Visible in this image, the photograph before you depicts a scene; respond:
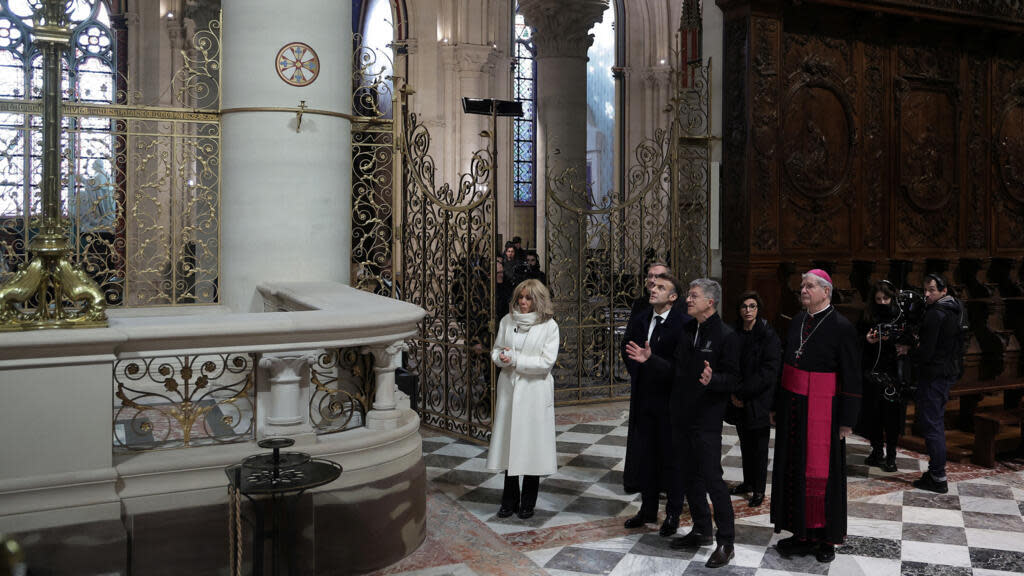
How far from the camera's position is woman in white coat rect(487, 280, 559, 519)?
18.3 ft

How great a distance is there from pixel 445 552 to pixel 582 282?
502 centimetres

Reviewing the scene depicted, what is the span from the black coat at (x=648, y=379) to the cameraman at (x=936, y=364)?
2.37m

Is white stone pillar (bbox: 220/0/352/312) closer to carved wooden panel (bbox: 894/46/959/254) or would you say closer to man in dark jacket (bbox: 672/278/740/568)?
man in dark jacket (bbox: 672/278/740/568)

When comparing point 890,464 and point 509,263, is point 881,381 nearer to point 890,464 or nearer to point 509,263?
point 890,464

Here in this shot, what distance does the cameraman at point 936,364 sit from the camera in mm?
6590

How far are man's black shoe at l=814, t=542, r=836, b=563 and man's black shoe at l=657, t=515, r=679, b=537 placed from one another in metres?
0.82

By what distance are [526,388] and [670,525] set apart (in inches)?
47.8

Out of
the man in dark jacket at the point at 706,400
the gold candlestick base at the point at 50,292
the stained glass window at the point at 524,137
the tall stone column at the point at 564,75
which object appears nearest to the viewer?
the gold candlestick base at the point at 50,292

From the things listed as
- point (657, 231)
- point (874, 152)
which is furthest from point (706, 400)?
point (874, 152)

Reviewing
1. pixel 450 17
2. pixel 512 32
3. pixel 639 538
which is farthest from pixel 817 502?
pixel 512 32

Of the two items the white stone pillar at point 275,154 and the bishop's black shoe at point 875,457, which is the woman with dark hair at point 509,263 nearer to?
the white stone pillar at point 275,154

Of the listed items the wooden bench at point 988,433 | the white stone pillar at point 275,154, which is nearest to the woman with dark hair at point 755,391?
the wooden bench at point 988,433

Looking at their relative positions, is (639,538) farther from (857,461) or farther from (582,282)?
(582,282)

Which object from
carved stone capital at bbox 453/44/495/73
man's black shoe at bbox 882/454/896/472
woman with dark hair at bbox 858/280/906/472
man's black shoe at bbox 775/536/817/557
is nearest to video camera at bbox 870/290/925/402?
woman with dark hair at bbox 858/280/906/472
